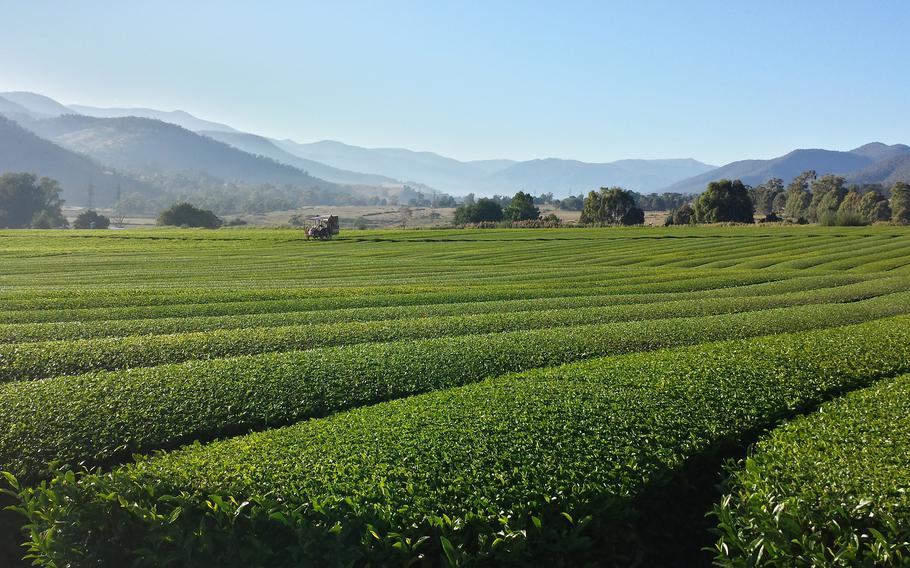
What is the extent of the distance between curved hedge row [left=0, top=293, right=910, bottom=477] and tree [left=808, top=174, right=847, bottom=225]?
11284 cm

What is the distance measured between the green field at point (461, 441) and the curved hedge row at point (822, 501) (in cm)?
2

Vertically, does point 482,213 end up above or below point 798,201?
below

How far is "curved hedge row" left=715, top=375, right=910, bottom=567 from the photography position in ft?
15.5

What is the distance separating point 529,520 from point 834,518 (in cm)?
260

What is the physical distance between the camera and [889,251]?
4328cm

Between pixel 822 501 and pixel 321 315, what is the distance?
1517 centimetres

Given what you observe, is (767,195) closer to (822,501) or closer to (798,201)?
(798,201)

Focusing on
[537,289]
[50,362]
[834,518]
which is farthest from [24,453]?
[537,289]

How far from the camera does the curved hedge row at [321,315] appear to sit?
49.4 ft

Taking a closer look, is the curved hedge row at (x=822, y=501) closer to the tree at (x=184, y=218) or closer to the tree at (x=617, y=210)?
the tree at (x=617, y=210)

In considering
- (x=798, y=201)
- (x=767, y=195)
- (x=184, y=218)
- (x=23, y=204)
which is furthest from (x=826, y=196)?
(x=23, y=204)

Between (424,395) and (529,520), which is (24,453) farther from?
(529,520)

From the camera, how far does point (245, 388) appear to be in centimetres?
Result: 956

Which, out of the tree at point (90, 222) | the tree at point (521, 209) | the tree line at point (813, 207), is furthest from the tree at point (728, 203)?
the tree at point (90, 222)
